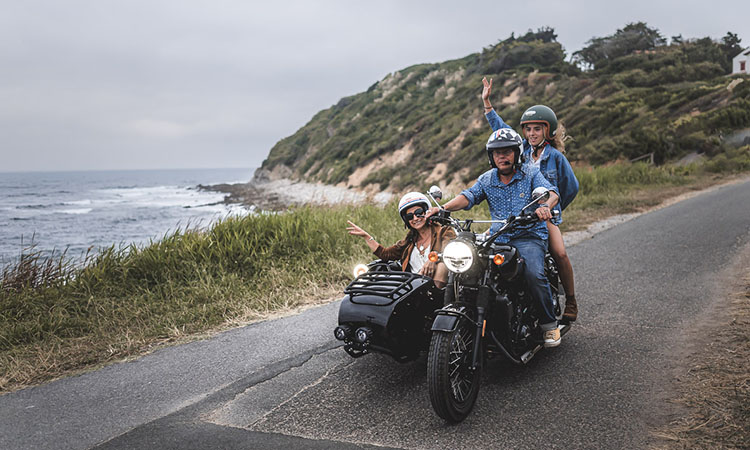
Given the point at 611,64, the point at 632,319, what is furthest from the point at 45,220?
the point at 611,64

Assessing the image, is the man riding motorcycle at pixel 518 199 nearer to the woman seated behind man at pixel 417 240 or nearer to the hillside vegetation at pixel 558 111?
the woman seated behind man at pixel 417 240

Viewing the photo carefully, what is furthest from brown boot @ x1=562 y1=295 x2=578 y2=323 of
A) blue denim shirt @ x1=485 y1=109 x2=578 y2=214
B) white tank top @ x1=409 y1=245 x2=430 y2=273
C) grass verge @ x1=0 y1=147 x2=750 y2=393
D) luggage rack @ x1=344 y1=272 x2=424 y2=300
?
grass verge @ x1=0 y1=147 x2=750 y2=393

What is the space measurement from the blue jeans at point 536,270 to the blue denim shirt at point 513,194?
0.07m

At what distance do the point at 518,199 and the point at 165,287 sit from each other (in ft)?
14.6

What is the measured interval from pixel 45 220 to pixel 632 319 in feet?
112

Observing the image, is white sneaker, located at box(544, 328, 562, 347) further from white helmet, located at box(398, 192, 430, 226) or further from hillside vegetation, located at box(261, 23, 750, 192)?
hillside vegetation, located at box(261, 23, 750, 192)

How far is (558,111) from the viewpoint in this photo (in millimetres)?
33125

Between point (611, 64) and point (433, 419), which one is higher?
point (611, 64)

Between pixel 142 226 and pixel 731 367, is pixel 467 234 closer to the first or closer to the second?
pixel 731 367

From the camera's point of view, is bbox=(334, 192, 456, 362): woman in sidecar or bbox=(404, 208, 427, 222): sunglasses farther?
bbox=(404, 208, 427, 222): sunglasses

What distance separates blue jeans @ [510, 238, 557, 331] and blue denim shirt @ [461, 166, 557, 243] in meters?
0.07

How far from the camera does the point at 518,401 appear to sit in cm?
336

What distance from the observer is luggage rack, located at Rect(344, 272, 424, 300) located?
137 inches

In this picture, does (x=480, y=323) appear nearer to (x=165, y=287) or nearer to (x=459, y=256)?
(x=459, y=256)
